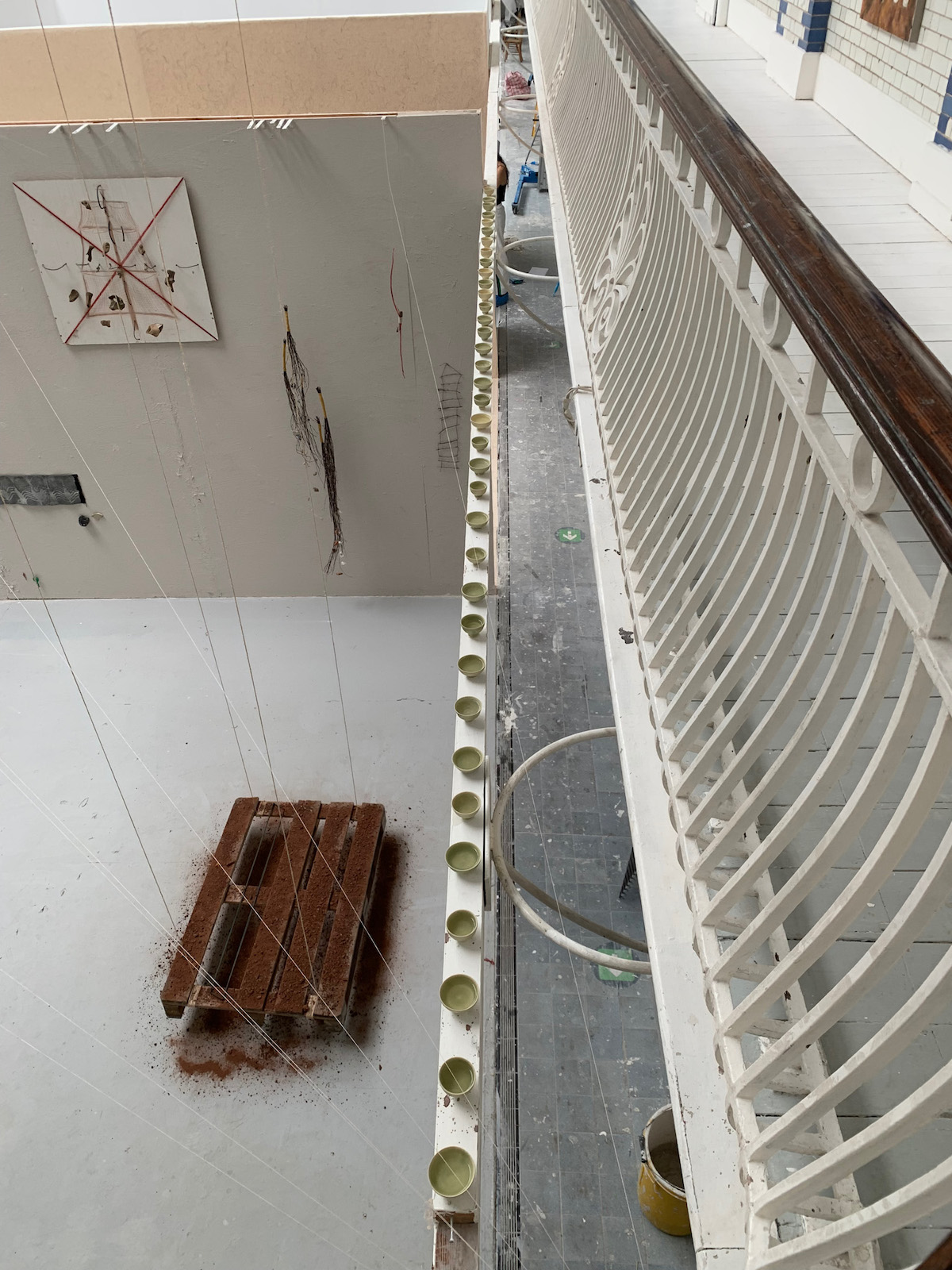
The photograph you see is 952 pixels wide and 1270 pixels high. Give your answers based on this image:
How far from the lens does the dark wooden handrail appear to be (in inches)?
36.7

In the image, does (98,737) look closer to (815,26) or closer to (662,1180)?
(662,1180)

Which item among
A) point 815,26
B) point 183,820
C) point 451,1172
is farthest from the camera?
point 183,820

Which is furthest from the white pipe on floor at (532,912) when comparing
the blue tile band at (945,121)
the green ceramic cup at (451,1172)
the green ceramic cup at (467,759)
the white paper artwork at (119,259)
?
the white paper artwork at (119,259)

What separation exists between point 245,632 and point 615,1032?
17.7 feet

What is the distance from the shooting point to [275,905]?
215 inches

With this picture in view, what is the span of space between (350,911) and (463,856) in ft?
10.3

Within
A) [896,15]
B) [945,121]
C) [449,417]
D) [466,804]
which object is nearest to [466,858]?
[466,804]

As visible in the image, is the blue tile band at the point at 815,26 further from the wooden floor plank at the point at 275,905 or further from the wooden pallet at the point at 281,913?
the wooden floor plank at the point at 275,905

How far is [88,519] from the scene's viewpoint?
796 centimetres

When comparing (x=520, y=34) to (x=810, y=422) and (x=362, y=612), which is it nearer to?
(x=362, y=612)

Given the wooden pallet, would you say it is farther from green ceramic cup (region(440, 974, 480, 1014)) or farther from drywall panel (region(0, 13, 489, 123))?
drywall panel (region(0, 13, 489, 123))

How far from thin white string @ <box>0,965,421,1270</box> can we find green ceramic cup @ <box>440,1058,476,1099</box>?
2859 millimetres

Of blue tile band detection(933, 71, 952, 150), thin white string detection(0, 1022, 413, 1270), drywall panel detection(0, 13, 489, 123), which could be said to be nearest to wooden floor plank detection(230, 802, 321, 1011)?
thin white string detection(0, 1022, 413, 1270)

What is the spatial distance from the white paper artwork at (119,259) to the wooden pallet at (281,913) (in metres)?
3.77
